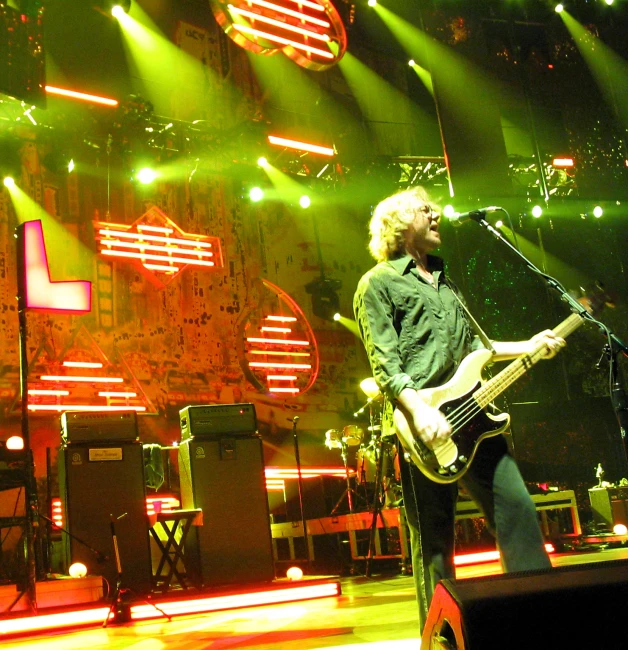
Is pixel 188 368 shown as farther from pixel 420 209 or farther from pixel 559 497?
pixel 420 209

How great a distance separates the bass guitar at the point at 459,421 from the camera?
2238 millimetres

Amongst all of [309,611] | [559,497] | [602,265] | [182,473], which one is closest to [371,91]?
[602,265]

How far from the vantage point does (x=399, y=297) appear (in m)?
2.46

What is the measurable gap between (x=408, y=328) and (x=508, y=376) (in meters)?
0.37

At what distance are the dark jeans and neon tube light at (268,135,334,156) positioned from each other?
766cm

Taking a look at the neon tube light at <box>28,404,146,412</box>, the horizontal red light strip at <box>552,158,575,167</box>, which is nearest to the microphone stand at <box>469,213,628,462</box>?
the neon tube light at <box>28,404,146,412</box>

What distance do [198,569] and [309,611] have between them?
139cm

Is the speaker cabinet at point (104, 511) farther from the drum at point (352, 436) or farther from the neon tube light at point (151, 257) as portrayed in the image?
the neon tube light at point (151, 257)

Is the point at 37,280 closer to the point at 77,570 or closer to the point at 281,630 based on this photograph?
the point at 77,570

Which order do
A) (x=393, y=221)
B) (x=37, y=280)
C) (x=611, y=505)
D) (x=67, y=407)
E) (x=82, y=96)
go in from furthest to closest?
(x=67, y=407), (x=82, y=96), (x=611, y=505), (x=37, y=280), (x=393, y=221)

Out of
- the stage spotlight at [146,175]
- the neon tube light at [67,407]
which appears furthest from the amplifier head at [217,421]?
the stage spotlight at [146,175]

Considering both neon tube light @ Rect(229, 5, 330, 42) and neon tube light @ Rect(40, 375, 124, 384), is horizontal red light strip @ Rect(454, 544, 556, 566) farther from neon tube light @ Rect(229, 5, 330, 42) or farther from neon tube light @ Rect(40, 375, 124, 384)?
neon tube light @ Rect(229, 5, 330, 42)

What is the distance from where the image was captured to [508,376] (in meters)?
2.46

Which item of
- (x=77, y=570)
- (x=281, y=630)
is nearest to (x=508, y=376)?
(x=281, y=630)
